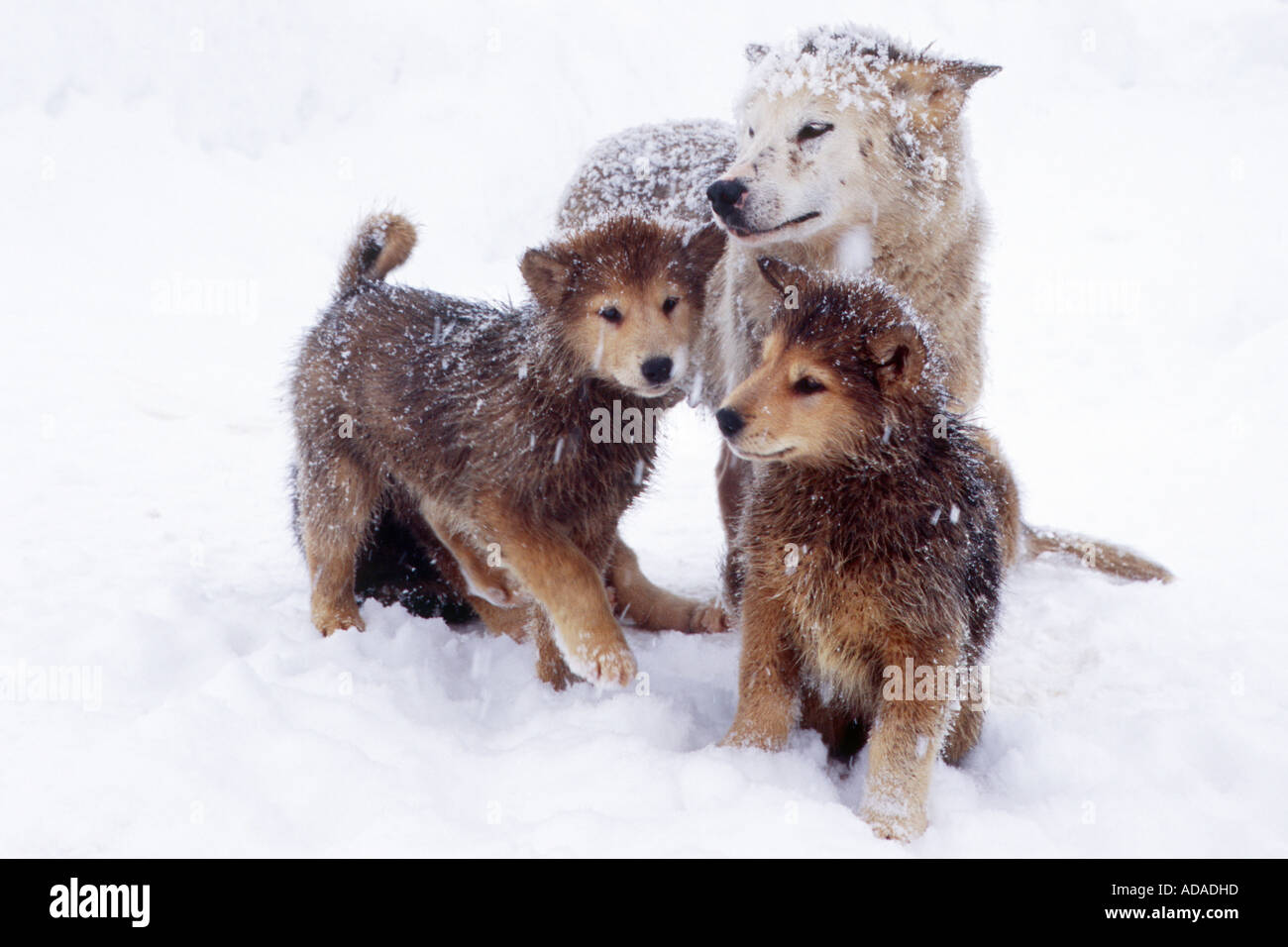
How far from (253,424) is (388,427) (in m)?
3.49

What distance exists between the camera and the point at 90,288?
962 centimetres

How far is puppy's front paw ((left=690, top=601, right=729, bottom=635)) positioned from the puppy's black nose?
177cm

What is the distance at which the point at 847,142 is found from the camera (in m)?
4.01

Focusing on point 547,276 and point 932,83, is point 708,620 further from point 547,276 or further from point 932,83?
point 932,83

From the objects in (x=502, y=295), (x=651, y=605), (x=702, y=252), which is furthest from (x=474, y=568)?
(x=502, y=295)

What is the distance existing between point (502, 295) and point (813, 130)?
16.3ft

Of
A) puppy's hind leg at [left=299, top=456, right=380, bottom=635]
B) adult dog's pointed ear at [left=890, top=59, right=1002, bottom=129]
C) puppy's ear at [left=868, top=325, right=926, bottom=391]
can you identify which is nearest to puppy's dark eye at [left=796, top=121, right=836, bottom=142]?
adult dog's pointed ear at [left=890, top=59, right=1002, bottom=129]

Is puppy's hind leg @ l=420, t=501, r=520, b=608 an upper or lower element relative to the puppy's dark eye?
lower

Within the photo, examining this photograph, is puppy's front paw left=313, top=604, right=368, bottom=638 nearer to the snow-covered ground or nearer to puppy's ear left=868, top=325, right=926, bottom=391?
the snow-covered ground

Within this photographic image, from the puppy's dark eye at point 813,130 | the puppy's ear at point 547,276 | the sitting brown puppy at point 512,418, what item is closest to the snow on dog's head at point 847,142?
the puppy's dark eye at point 813,130

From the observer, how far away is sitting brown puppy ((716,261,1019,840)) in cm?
296

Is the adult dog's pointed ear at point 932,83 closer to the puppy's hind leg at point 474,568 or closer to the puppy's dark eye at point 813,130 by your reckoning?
the puppy's dark eye at point 813,130

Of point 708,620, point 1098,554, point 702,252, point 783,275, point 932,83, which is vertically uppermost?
point 932,83

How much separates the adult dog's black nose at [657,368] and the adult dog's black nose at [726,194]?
724 mm
